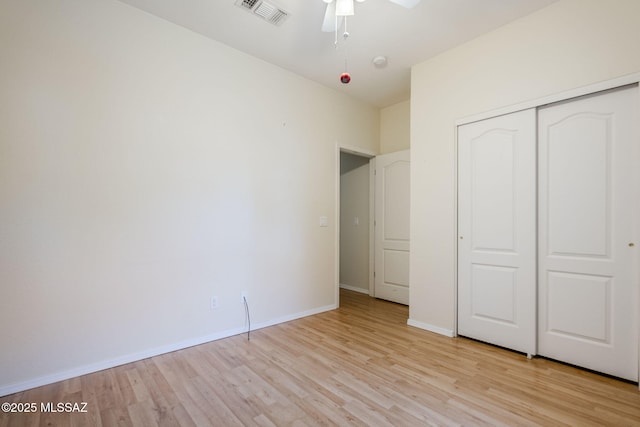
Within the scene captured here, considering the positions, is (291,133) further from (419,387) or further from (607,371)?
(607,371)

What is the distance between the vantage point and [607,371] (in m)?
2.17

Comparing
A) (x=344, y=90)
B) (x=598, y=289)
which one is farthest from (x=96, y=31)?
(x=598, y=289)

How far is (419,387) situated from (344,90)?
350cm

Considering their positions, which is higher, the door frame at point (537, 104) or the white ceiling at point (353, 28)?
the white ceiling at point (353, 28)

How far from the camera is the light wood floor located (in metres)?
1.72

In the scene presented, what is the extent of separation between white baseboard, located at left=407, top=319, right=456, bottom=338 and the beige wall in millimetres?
2376

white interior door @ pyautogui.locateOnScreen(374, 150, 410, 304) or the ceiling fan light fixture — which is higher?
the ceiling fan light fixture

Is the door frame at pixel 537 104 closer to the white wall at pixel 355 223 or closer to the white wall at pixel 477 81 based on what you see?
the white wall at pixel 477 81

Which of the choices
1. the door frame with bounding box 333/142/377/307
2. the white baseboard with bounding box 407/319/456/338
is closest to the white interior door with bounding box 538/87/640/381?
the white baseboard with bounding box 407/319/456/338

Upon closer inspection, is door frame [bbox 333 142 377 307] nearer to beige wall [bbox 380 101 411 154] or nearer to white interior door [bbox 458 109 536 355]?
beige wall [bbox 380 101 411 154]

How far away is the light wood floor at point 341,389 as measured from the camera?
1.72m

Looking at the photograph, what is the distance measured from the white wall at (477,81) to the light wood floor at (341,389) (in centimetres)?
79

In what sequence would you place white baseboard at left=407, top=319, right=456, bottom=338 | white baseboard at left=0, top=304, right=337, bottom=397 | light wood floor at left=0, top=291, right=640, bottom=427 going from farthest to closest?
white baseboard at left=407, top=319, right=456, bottom=338 → white baseboard at left=0, top=304, right=337, bottom=397 → light wood floor at left=0, top=291, right=640, bottom=427

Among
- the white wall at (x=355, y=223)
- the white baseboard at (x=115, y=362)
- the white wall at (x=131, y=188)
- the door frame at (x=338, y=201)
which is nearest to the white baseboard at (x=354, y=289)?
the white wall at (x=355, y=223)
